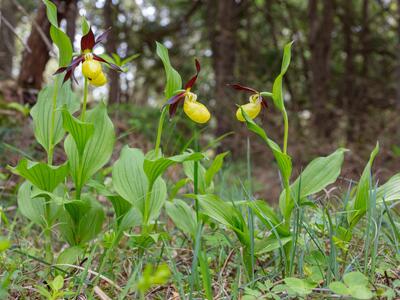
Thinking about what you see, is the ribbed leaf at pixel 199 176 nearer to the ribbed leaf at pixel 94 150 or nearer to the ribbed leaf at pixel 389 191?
the ribbed leaf at pixel 94 150

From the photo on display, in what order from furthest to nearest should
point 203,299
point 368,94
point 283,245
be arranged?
point 368,94
point 283,245
point 203,299

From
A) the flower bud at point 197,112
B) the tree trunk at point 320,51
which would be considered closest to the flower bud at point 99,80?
the flower bud at point 197,112

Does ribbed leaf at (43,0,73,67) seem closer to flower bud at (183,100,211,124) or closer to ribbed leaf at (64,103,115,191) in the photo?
ribbed leaf at (64,103,115,191)

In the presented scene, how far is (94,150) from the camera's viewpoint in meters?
1.54

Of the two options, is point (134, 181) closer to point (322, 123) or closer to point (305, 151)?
point (305, 151)

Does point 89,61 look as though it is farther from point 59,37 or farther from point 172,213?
point 172,213

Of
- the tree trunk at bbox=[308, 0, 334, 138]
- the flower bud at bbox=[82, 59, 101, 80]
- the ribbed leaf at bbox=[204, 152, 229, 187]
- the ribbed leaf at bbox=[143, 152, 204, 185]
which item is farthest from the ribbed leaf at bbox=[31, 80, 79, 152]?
the tree trunk at bbox=[308, 0, 334, 138]

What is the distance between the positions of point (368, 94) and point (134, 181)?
21.6 feet

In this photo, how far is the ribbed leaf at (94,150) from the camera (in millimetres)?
1521

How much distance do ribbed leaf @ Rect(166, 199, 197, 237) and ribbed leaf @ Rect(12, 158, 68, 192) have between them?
1.31 feet

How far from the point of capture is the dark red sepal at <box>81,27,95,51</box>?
1402 mm

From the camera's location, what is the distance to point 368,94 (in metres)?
7.23

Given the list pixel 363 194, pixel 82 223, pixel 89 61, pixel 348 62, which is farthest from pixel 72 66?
pixel 348 62

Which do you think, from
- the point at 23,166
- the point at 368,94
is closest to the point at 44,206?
the point at 23,166
